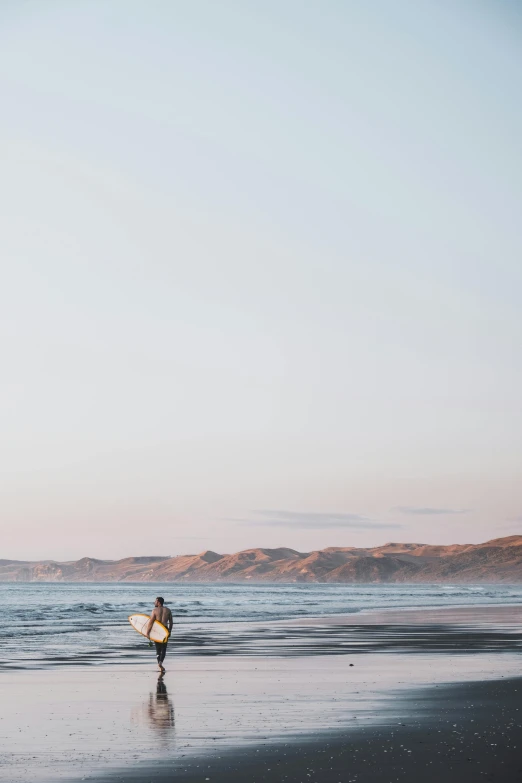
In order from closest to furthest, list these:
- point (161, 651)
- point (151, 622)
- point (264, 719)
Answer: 1. point (264, 719)
2. point (161, 651)
3. point (151, 622)

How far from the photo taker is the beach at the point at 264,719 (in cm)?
1023

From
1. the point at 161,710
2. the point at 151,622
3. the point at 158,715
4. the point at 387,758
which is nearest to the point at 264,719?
the point at 158,715

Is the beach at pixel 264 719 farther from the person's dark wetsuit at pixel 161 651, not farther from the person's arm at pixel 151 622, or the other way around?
the person's arm at pixel 151 622

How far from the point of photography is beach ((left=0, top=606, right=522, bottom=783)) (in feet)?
33.6

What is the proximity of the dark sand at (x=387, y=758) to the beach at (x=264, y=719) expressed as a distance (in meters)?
0.02

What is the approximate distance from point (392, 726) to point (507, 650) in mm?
15379

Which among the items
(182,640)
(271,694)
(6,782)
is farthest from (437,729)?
Result: (182,640)

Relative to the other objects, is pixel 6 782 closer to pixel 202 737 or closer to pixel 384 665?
pixel 202 737

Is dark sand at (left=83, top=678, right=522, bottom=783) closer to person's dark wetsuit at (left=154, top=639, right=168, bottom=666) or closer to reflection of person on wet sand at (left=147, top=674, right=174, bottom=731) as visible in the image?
reflection of person on wet sand at (left=147, top=674, right=174, bottom=731)

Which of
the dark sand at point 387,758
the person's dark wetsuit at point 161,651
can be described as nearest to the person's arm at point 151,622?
the person's dark wetsuit at point 161,651

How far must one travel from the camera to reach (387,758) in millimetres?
10711

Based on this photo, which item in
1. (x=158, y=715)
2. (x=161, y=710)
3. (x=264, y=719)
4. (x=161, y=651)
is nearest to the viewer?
(x=264, y=719)

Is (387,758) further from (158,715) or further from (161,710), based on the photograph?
(161,710)

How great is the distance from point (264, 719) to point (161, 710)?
6.22 feet
